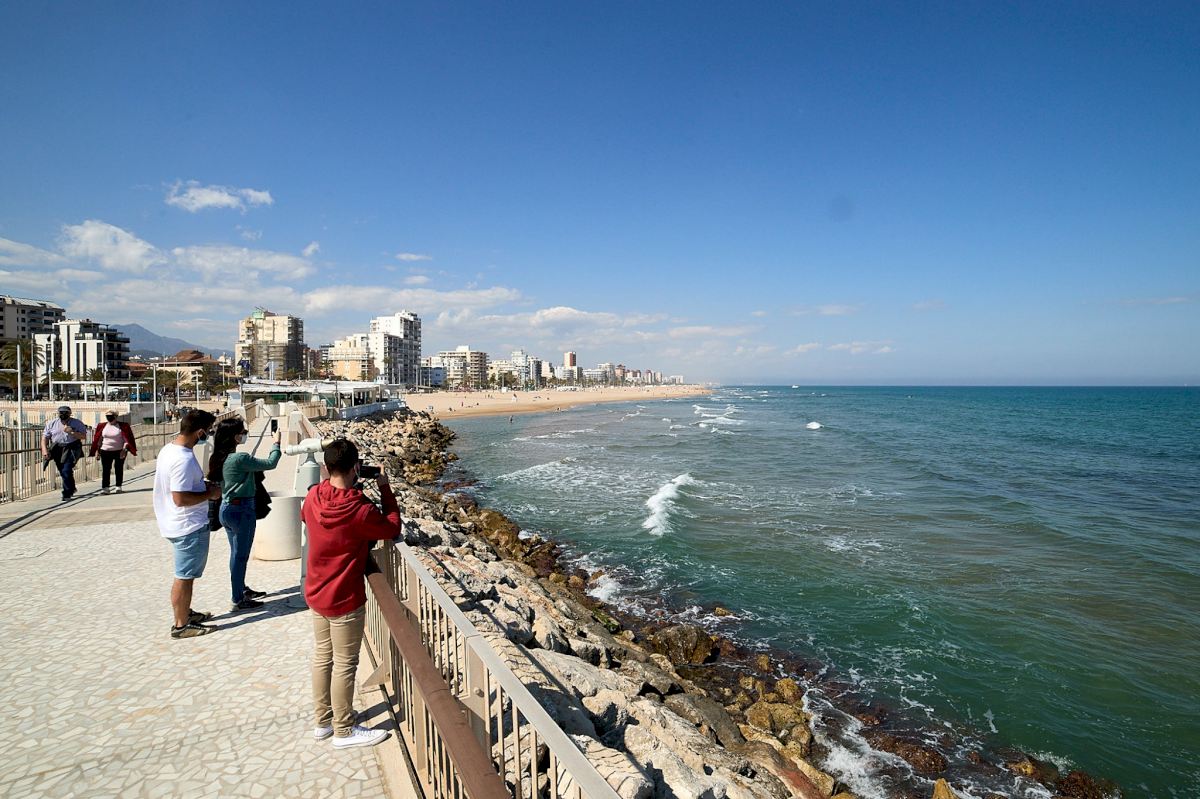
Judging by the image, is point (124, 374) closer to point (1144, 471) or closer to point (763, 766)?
point (763, 766)

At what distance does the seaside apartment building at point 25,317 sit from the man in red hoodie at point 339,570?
124 m

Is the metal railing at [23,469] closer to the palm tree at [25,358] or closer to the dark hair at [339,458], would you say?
the dark hair at [339,458]

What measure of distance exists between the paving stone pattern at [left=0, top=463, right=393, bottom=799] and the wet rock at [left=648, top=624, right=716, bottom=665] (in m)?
5.67

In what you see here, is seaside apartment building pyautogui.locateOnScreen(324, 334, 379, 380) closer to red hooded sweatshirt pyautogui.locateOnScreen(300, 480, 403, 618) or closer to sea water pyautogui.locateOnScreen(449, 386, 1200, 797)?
sea water pyautogui.locateOnScreen(449, 386, 1200, 797)

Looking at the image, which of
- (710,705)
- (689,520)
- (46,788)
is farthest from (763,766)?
(689,520)

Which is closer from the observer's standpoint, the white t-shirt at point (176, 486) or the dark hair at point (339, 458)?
the dark hair at point (339, 458)

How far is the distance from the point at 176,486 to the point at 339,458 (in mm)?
2442

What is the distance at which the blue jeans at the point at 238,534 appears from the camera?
216 inches

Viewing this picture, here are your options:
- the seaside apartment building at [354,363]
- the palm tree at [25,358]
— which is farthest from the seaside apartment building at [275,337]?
the palm tree at [25,358]

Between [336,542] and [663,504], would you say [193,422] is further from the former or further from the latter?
[663,504]

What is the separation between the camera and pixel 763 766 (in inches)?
249

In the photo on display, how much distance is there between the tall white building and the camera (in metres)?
150

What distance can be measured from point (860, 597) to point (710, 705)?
5.77 meters

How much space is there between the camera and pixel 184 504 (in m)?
4.73
